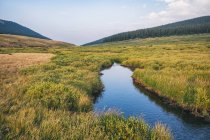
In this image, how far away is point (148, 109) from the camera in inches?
734

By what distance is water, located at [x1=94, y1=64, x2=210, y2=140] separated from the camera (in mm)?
14016

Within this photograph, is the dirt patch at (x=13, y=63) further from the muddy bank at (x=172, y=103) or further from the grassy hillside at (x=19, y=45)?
the grassy hillside at (x=19, y=45)

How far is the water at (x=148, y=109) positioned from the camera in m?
14.0

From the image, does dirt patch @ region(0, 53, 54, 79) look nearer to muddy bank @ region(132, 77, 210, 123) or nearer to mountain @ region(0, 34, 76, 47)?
muddy bank @ region(132, 77, 210, 123)

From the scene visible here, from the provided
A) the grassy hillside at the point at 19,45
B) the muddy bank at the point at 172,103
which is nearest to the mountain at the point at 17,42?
the grassy hillside at the point at 19,45

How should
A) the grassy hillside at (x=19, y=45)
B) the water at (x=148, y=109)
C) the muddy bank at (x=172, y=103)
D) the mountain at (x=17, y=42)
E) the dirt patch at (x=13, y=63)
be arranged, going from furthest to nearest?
1. the mountain at (x=17, y=42)
2. the grassy hillside at (x=19, y=45)
3. the dirt patch at (x=13, y=63)
4. the muddy bank at (x=172, y=103)
5. the water at (x=148, y=109)

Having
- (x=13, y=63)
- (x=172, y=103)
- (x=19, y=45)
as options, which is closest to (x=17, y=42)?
(x=19, y=45)

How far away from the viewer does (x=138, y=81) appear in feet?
94.5

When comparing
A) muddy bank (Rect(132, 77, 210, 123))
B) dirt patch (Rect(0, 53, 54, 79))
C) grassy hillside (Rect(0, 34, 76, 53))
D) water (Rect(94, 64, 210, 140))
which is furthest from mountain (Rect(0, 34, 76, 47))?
muddy bank (Rect(132, 77, 210, 123))

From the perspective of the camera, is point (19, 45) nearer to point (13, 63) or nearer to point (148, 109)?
point (13, 63)

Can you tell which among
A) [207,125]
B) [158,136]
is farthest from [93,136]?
[207,125]

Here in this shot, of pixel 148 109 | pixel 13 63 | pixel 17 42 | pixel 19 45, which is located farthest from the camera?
pixel 17 42

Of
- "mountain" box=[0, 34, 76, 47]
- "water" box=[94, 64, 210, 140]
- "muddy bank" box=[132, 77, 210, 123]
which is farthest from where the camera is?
"mountain" box=[0, 34, 76, 47]

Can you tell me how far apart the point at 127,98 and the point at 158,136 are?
41.9 ft
